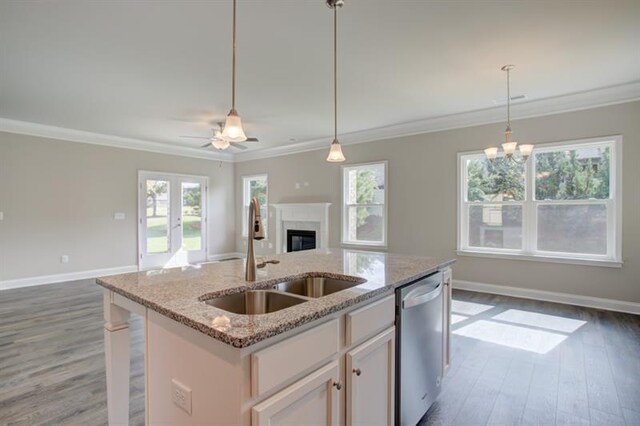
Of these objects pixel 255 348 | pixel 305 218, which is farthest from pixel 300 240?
pixel 255 348

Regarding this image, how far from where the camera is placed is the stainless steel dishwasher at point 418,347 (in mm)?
1731

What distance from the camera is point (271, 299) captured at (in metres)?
1.70

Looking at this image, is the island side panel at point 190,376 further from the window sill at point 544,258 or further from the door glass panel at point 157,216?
the door glass panel at point 157,216

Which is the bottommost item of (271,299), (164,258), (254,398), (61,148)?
(164,258)

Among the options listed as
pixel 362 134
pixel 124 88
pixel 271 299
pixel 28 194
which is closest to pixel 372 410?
pixel 271 299

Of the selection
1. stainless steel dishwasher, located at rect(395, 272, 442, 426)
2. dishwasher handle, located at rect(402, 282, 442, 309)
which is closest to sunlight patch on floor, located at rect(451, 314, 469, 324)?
stainless steel dishwasher, located at rect(395, 272, 442, 426)

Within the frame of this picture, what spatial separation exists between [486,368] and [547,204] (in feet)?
9.21

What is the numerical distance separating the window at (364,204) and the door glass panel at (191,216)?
3540mm

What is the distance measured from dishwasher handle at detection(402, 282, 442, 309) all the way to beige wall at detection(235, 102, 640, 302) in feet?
11.1

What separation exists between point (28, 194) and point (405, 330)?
640 centimetres

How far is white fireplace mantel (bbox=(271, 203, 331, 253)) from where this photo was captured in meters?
6.59

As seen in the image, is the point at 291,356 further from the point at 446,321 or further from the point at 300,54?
the point at 300,54

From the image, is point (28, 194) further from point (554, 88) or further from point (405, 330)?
point (554, 88)

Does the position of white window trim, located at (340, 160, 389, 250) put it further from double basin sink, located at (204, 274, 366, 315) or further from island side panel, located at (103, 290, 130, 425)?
island side panel, located at (103, 290, 130, 425)
